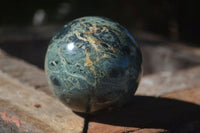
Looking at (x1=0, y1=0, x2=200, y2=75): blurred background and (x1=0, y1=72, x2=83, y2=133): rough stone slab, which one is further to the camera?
(x1=0, y1=0, x2=200, y2=75): blurred background

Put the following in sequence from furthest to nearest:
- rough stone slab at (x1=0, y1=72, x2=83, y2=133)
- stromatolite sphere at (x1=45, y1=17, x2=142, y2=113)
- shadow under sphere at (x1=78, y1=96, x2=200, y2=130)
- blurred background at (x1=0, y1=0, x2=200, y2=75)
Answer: blurred background at (x1=0, y1=0, x2=200, y2=75), shadow under sphere at (x1=78, y1=96, x2=200, y2=130), rough stone slab at (x1=0, y1=72, x2=83, y2=133), stromatolite sphere at (x1=45, y1=17, x2=142, y2=113)

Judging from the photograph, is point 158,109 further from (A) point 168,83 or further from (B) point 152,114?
(A) point 168,83

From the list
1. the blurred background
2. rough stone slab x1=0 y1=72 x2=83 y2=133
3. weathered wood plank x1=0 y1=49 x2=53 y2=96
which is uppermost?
the blurred background

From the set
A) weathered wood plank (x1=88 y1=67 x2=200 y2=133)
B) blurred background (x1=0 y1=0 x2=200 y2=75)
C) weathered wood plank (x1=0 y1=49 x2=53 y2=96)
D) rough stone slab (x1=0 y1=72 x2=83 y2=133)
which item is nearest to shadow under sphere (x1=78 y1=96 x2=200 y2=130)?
weathered wood plank (x1=88 y1=67 x2=200 y2=133)

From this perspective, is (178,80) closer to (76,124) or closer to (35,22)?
(76,124)

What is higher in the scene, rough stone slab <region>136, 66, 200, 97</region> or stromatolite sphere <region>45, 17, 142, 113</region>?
rough stone slab <region>136, 66, 200, 97</region>

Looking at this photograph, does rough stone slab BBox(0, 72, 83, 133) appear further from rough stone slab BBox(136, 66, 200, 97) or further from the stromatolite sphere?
rough stone slab BBox(136, 66, 200, 97)

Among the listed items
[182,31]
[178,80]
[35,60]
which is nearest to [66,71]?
[178,80]
